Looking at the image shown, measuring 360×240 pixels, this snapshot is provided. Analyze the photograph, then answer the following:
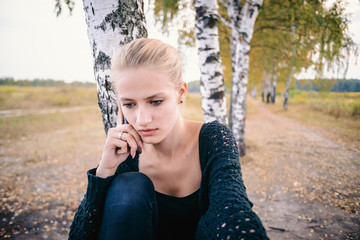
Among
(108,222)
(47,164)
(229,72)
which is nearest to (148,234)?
(108,222)

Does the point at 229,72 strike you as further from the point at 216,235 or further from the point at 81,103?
the point at 81,103

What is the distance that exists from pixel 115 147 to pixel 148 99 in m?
0.54

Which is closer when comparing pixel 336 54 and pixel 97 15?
pixel 97 15

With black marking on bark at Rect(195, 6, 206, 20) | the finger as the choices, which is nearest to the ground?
the finger

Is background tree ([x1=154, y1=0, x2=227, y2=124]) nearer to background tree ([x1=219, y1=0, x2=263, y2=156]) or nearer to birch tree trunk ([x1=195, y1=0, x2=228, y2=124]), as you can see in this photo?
birch tree trunk ([x1=195, y1=0, x2=228, y2=124])

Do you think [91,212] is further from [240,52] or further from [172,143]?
[240,52]

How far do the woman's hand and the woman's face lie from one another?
3.6 inches

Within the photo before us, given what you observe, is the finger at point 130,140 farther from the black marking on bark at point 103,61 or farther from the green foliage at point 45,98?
the green foliage at point 45,98

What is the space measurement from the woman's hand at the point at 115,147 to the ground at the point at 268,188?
223 cm

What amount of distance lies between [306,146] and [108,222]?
716 centimetres

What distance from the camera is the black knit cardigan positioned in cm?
94

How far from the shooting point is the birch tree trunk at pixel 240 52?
4.36 m

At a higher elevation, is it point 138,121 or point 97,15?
point 97,15

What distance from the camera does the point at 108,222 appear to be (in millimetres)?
1199
